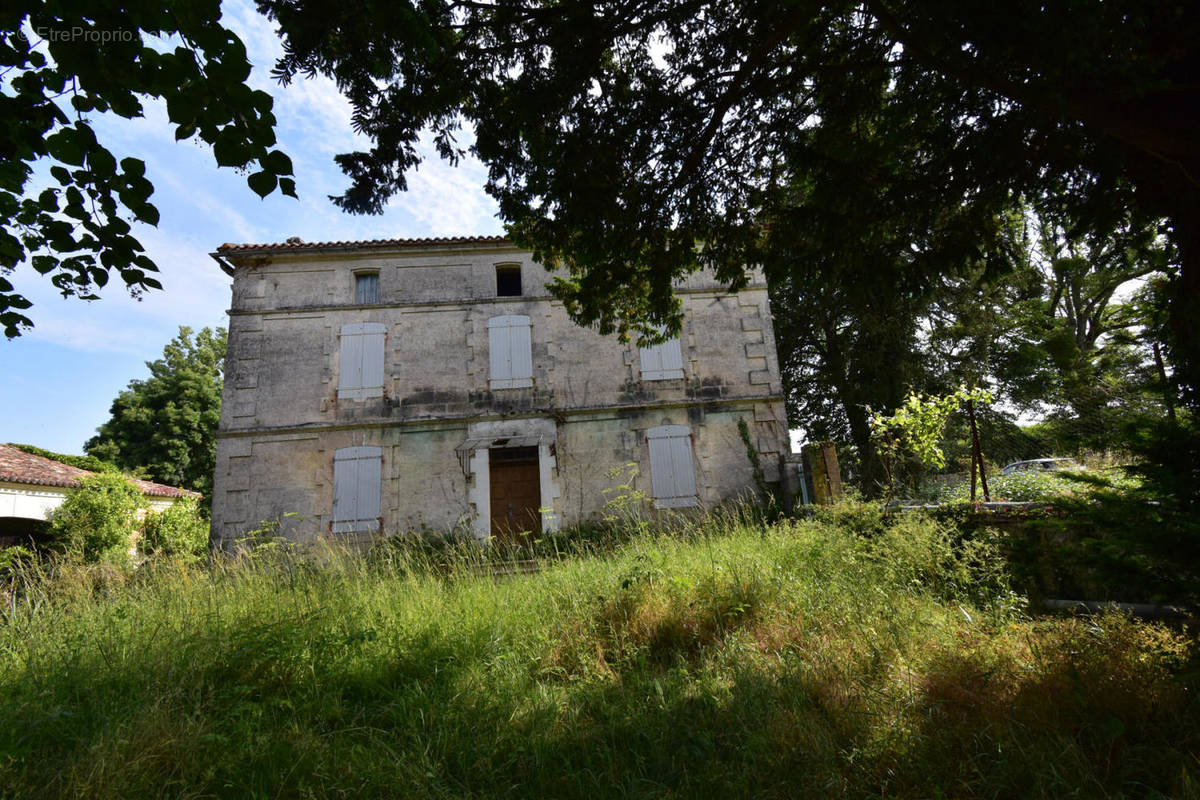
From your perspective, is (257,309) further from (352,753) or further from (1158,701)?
(1158,701)

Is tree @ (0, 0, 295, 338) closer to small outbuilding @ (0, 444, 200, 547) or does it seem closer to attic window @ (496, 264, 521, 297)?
attic window @ (496, 264, 521, 297)

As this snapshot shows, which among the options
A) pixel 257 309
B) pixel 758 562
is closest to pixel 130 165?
pixel 758 562

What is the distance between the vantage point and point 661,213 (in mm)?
4152

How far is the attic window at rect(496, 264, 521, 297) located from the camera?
12508mm

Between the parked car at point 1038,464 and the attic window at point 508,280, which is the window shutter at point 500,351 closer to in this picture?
the attic window at point 508,280

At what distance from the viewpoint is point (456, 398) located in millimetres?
11617

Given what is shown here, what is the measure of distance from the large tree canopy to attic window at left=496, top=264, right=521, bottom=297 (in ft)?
27.1

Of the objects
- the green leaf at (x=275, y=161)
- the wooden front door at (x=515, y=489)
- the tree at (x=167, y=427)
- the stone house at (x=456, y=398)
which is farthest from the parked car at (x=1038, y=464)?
the tree at (x=167, y=427)

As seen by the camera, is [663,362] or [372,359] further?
[663,362]

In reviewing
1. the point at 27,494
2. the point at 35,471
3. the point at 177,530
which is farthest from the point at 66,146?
the point at 177,530

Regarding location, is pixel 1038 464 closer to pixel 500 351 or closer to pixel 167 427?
pixel 500 351

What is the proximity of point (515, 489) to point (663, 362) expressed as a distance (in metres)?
4.22

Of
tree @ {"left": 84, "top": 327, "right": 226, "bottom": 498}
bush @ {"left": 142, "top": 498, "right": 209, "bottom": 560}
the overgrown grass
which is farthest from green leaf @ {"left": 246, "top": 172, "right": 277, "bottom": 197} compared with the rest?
tree @ {"left": 84, "top": 327, "right": 226, "bottom": 498}

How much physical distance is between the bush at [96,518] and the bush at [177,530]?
100 cm
